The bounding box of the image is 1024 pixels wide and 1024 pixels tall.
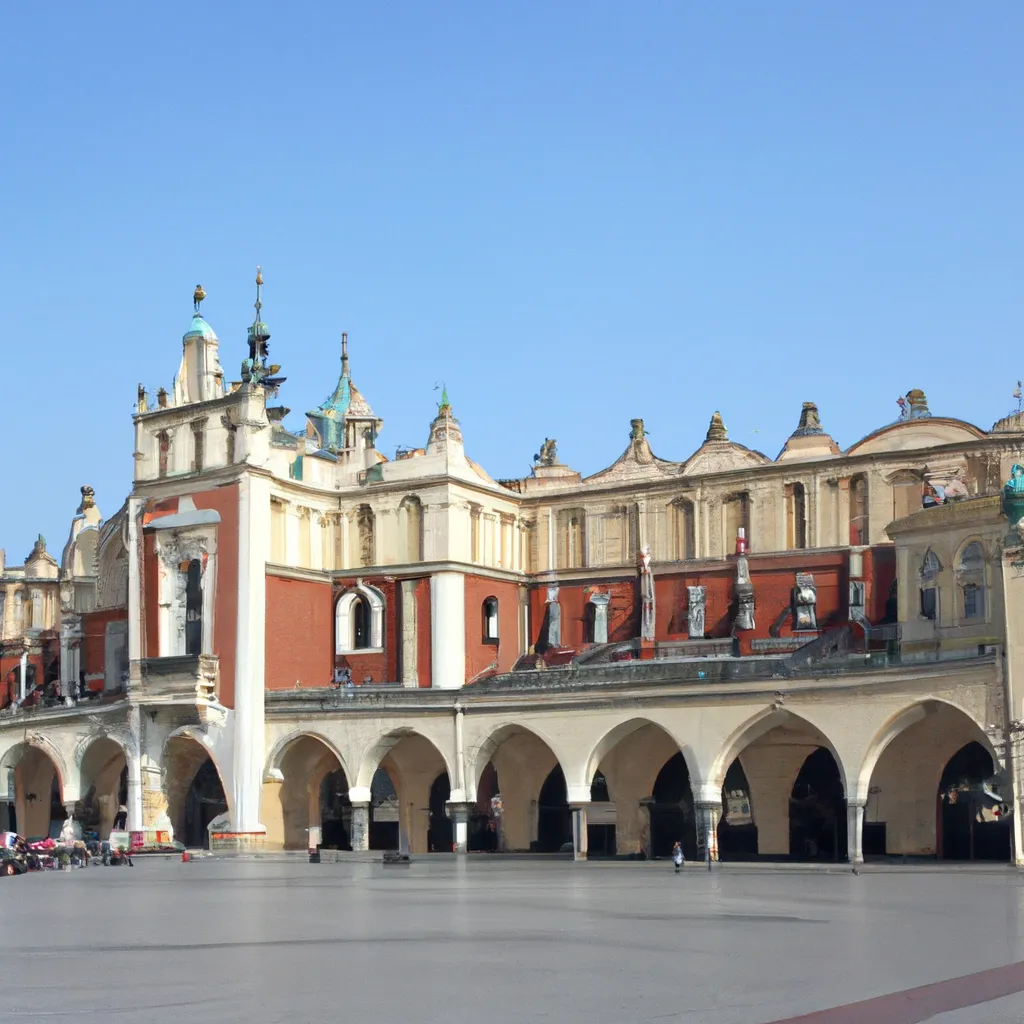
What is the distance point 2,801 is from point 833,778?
3246 cm

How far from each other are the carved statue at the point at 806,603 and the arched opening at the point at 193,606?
19.3m

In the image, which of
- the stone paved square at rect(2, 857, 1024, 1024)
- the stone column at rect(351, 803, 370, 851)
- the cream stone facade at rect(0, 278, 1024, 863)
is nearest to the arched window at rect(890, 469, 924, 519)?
the cream stone facade at rect(0, 278, 1024, 863)

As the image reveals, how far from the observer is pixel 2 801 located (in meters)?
66.1

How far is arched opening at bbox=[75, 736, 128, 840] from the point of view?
60.9 m

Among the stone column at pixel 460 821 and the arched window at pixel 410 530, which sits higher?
the arched window at pixel 410 530

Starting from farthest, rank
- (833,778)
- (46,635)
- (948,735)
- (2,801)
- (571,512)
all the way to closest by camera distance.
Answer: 1. (46,635)
2. (2,801)
3. (571,512)
4. (833,778)
5. (948,735)

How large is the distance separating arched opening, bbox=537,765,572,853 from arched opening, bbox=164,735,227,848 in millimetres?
10738

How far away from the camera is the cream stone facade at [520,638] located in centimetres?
4794

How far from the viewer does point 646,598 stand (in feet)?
189

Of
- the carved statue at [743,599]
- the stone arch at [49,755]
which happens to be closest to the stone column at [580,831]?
the carved statue at [743,599]

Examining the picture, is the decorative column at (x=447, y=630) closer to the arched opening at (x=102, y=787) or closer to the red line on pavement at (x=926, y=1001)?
the arched opening at (x=102, y=787)

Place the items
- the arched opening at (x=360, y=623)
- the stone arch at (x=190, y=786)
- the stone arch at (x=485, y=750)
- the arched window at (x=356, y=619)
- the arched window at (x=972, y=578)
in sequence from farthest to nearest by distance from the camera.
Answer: the arched opening at (x=360, y=623)
the arched window at (x=356, y=619)
the stone arch at (x=190, y=786)
the stone arch at (x=485, y=750)
the arched window at (x=972, y=578)

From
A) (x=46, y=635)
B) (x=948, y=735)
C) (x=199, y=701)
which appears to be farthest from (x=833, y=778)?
(x=46, y=635)

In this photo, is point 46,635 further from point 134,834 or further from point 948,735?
point 948,735
